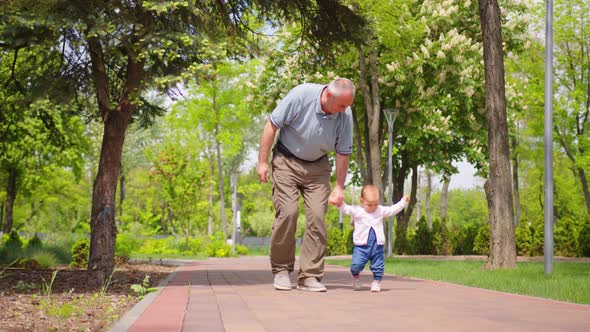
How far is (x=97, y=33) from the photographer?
25.3ft

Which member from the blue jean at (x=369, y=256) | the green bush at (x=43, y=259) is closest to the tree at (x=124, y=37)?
the blue jean at (x=369, y=256)

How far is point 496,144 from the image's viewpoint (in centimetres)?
1297

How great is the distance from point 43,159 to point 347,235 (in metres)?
13.1

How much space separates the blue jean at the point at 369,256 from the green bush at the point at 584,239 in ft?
54.8

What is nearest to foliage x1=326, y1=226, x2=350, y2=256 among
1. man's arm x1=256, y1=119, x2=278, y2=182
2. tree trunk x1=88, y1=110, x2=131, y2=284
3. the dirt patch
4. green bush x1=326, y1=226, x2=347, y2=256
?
green bush x1=326, y1=226, x2=347, y2=256

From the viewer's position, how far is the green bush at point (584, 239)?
22.6 metres

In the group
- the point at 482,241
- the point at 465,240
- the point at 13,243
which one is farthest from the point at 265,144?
the point at 465,240

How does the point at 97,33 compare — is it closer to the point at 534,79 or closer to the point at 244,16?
the point at 244,16

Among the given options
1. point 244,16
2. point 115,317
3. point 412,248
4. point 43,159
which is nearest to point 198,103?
point 43,159

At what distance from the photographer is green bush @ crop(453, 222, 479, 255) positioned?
2686 centimetres

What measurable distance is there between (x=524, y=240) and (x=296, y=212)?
18.3 m

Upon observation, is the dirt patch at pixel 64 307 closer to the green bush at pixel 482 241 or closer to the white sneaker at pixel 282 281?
the white sneaker at pixel 282 281

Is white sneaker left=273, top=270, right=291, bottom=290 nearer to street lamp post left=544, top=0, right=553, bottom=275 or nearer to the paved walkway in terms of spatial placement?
the paved walkway

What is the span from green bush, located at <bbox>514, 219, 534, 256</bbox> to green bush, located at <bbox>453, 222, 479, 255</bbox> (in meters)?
2.70
